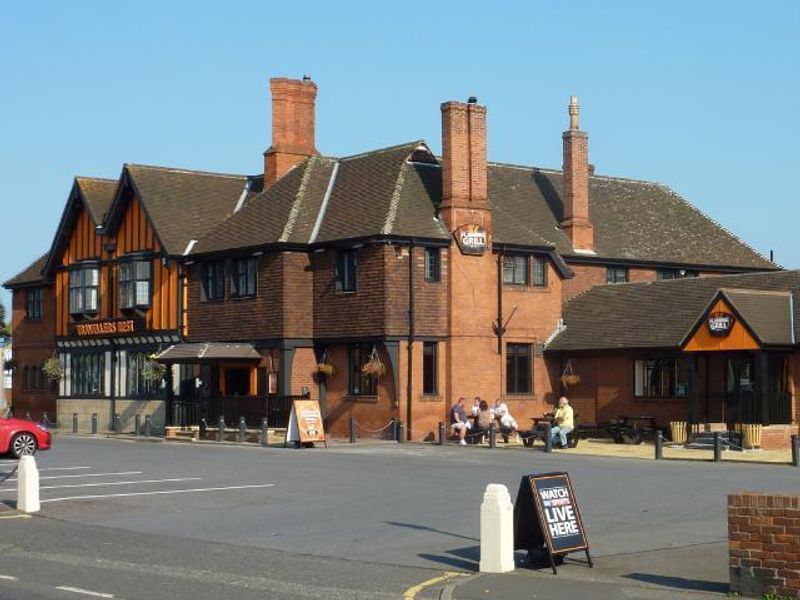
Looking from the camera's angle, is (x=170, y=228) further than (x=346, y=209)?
Yes

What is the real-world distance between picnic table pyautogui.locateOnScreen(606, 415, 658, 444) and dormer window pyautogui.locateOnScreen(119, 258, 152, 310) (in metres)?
18.8

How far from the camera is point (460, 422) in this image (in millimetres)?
40500

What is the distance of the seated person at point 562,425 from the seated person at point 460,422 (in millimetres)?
3434

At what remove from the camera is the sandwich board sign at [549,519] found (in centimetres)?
1467

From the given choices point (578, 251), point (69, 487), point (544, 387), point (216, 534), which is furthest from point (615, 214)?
point (216, 534)

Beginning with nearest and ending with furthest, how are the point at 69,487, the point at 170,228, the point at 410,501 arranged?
the point at 410,501, the point at 69,487, the point at 170,228

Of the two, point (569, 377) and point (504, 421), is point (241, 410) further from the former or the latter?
point (569, 377)

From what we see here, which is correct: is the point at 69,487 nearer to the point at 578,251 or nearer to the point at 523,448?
the point at 523,448

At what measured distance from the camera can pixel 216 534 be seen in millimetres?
18531

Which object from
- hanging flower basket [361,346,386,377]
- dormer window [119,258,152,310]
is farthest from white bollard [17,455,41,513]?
dormer window [119,258,152,310]

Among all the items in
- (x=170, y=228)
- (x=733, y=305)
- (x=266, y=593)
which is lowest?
(x=266, y=593)

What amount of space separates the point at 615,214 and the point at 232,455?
23827 millimetres

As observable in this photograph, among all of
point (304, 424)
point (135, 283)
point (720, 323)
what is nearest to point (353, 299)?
point (304, 424)

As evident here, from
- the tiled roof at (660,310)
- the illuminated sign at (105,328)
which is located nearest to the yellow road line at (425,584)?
the tiled roof at (660,310)
